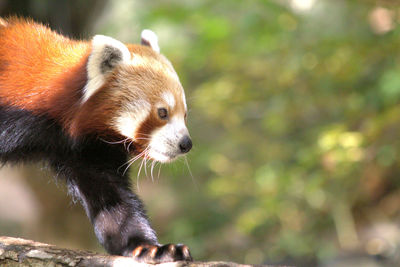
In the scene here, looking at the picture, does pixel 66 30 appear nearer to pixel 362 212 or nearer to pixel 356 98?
pixel 356 98

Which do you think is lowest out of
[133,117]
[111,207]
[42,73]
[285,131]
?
[111,207]

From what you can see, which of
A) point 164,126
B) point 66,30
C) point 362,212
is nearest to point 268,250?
point 362,212

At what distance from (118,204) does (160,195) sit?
17.3 ft

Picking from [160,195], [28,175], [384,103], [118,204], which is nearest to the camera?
[118,204]

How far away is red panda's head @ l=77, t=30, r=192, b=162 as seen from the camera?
245 centimetres

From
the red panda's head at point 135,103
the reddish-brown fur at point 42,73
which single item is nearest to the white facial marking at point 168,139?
the red panda's head at point 135,103

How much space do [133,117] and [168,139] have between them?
197 millimetres

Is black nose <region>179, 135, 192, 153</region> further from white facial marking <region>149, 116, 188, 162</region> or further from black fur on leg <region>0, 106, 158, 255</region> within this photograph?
black fur on leg <region>0, 106, 158, 255</region>

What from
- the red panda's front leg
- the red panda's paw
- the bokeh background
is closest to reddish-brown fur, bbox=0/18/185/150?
the red panda's front leg

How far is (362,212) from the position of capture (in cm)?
579

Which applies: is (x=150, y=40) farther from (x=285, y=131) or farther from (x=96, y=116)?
(x=285, y=131)

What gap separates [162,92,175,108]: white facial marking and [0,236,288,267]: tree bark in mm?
753

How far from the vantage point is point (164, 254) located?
2.15 metres

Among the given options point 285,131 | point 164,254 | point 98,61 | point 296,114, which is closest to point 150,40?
point 98,61
